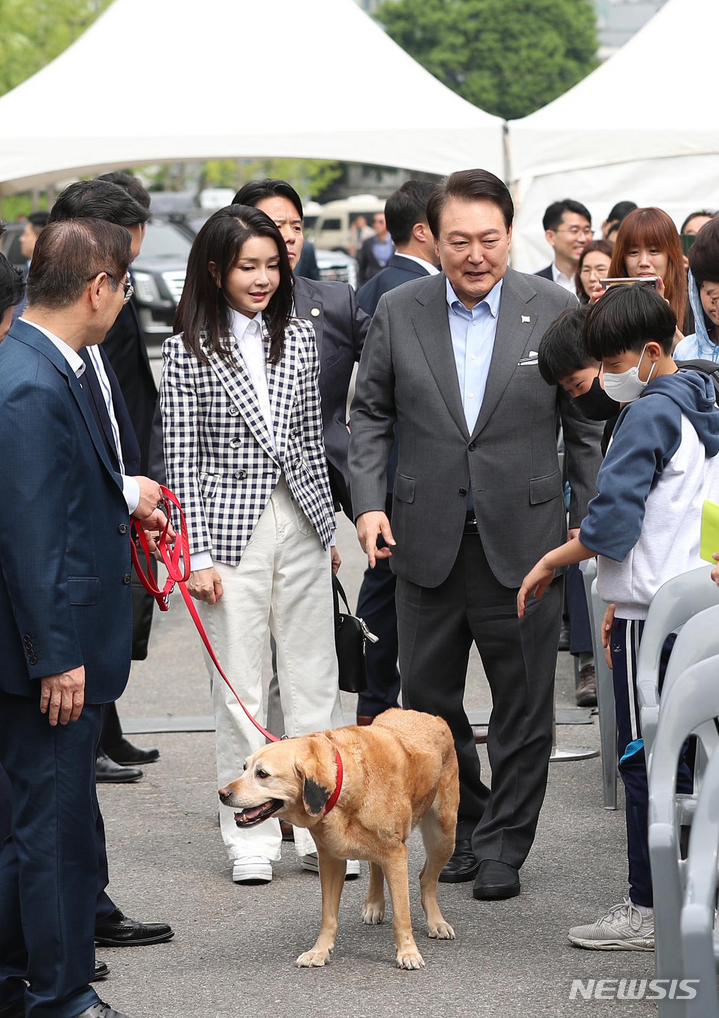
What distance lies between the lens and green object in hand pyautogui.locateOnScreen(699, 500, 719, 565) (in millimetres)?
3258

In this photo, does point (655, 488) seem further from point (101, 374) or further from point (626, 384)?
point (101, 374)

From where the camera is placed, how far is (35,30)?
38156mm

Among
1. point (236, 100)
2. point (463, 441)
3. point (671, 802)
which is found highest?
point (236, 100)

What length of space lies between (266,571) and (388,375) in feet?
2.52

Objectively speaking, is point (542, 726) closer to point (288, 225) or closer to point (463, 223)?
point (463, 223)

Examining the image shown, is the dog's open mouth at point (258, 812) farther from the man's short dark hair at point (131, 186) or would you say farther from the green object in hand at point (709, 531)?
the man's short dark hair at point (131, 186)

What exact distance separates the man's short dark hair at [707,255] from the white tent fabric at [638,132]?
5420 millimetres

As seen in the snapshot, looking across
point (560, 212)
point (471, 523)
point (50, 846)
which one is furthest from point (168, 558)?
point (560, 212)

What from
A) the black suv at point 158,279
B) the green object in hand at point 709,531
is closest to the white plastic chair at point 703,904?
the green object in hand at point 709,531

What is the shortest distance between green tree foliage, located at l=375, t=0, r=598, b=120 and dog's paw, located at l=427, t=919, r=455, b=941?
225 ft

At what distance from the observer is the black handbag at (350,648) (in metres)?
4.63

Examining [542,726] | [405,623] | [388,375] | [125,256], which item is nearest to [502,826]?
[542,726]

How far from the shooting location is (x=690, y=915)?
238cm

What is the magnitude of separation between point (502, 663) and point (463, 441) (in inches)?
29.1
